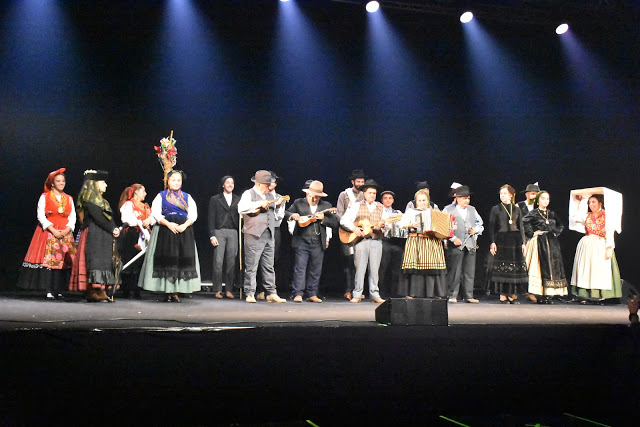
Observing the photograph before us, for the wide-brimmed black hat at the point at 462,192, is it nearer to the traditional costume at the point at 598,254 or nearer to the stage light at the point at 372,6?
the traditional costume at the point at 598,254

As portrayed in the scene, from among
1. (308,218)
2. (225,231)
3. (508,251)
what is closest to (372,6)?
(308,218)

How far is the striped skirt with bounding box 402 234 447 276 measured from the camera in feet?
23.0

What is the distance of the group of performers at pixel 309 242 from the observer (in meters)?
6.73

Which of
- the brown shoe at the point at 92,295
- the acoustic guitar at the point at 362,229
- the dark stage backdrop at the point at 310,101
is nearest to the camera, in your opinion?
the brown shoe at the point at 92,295

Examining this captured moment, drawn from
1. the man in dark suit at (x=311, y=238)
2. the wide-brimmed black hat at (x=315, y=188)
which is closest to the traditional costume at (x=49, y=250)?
the man in dark suit at (x=311, y=238)

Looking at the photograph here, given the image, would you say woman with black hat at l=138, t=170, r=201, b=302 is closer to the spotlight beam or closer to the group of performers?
the group of performers

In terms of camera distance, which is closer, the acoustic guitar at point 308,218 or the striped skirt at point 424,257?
the striped skirt at point 424,257

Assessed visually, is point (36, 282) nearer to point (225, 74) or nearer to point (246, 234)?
point (246, 234)

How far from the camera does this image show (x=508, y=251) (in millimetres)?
8117

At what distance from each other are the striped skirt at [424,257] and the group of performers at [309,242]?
0.01 m

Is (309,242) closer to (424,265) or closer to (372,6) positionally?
(424,265)

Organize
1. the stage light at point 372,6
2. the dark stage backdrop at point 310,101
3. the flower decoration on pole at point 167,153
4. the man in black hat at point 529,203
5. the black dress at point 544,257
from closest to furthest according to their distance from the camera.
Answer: the black dress at point 544,257 < the dark stage backdrop at point 310,101 < the man in black hat at point 529,203 < the flower decoration on pole at point 167,153 < the stage light at point 372,6

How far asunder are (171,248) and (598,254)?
18.3 ft

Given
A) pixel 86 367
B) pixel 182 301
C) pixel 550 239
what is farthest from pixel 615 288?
pixel 86 367
